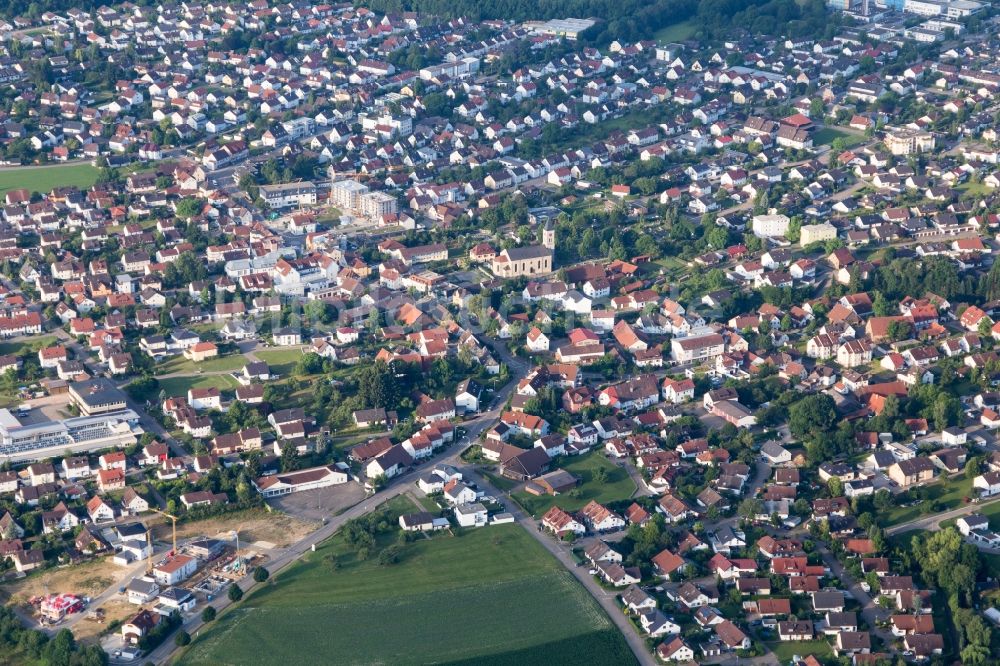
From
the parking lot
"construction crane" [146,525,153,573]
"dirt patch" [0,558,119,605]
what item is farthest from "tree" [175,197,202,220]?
"dirt patch" [0,558,119,605]

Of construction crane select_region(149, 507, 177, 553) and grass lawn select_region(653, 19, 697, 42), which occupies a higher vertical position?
grass lawn select_region(653, 19, 697, 42)

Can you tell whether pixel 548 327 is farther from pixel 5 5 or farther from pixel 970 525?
pixel 5 5

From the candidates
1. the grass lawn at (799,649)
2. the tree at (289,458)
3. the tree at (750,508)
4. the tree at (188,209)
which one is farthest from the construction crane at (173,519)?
the tree at (188,209)

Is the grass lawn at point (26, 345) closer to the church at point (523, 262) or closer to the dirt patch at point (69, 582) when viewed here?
the dirt patch at point (69, 582)

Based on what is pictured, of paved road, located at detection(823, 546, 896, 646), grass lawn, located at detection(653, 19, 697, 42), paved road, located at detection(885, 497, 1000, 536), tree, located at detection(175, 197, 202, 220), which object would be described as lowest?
paved road, located at detection(823, 546, 896, 646)

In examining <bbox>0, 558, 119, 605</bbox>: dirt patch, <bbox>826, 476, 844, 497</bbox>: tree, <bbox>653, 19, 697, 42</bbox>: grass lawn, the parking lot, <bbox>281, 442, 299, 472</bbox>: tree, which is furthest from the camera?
<bbox>653, 19, 697, 42</bbox>: grass lawn

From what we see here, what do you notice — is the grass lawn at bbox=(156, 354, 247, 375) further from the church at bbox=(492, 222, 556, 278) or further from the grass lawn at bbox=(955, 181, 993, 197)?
the grass lawn at bbox=(955, 181, 993, 197)
